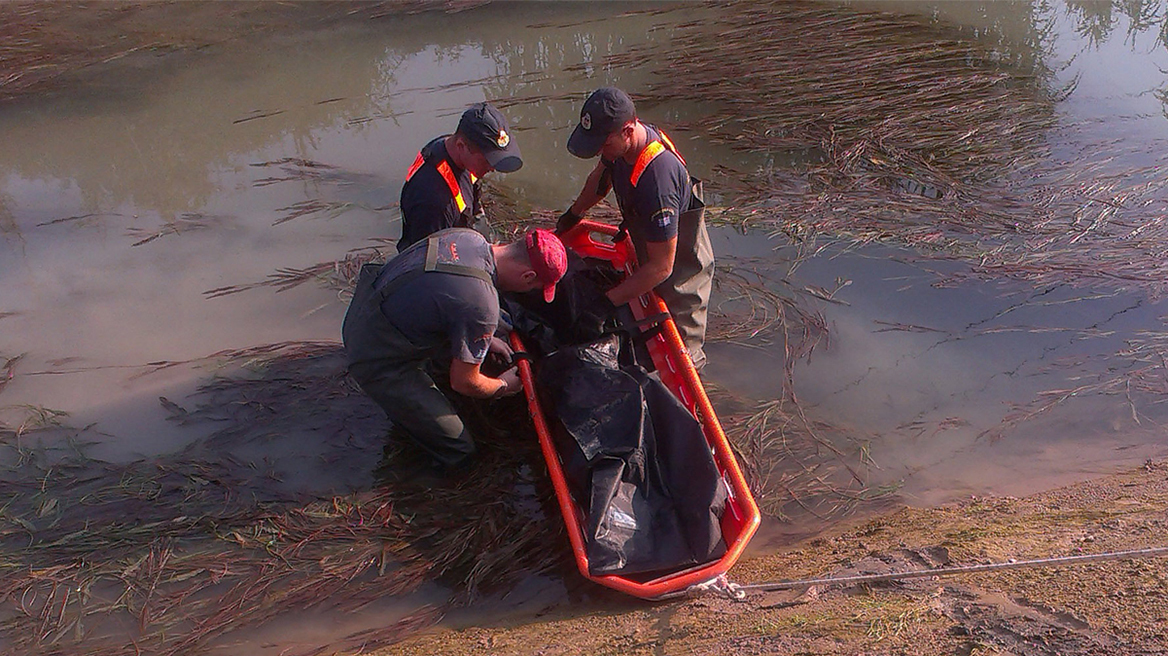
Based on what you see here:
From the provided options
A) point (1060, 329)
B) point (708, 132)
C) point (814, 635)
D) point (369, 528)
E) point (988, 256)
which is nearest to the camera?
point (814, 635)

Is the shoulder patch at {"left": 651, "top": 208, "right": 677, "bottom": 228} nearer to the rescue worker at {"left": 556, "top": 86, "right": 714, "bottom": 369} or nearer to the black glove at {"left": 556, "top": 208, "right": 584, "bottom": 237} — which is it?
the rescue worker at {"left": 556, "top": 86, "right": 714, "bottom": 369}

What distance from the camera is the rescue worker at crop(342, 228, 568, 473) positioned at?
109 inches

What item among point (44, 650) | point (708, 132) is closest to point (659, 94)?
point (708, 132)

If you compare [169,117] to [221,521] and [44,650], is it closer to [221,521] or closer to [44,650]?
[221,521]

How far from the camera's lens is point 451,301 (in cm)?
275

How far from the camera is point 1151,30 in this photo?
23.0 feet

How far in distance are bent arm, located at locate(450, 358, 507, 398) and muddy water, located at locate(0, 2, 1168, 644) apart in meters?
0.90

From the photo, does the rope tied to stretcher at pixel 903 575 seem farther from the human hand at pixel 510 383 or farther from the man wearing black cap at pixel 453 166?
the man wearing black cap at pixel 453 166

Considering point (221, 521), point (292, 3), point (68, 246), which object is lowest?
point (221, 521)

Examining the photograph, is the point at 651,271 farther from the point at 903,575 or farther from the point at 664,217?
the point at 903,575

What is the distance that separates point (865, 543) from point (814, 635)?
78cm

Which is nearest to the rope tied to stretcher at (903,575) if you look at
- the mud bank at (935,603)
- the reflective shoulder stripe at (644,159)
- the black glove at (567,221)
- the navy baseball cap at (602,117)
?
the mud bank at (935,603)

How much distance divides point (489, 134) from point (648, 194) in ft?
2.30

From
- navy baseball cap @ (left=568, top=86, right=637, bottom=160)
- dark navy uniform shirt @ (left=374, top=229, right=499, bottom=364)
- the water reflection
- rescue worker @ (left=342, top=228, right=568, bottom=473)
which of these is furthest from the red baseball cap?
the water reflection
